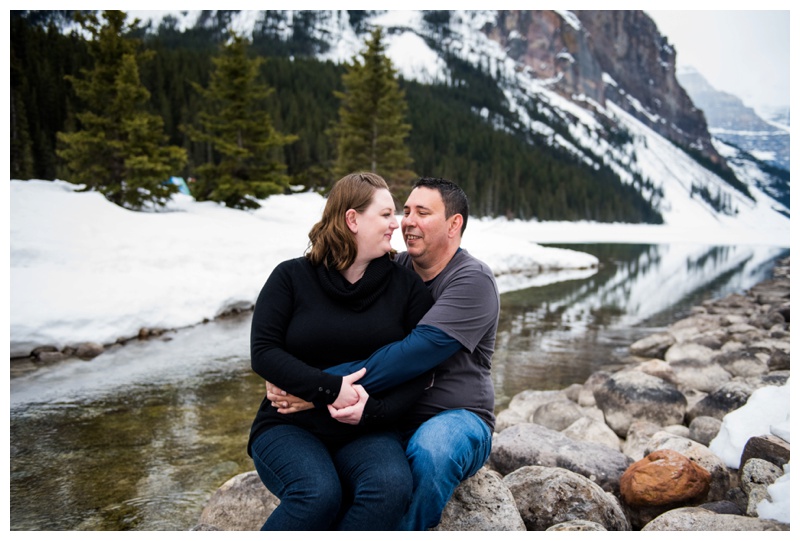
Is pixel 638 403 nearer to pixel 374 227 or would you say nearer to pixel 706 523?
pixel 706 523

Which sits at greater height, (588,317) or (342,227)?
(342,227)

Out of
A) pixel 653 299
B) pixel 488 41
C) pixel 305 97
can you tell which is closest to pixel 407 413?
pixel 653 299

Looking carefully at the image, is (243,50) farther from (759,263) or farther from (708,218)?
(708,218)

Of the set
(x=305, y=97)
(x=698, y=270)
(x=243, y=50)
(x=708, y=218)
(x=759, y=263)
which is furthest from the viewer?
(x=708, y=218)

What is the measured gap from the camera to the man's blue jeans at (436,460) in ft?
8.11

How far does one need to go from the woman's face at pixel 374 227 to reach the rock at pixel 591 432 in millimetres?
3402

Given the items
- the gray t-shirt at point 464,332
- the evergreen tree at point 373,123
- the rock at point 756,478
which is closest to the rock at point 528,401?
the rock at point 756,478

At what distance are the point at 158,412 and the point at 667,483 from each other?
5082mm

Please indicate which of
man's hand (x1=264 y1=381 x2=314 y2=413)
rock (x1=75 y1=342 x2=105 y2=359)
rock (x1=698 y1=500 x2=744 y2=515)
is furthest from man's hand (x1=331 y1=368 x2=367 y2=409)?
rock (x1=75 y1=342 x2=105 y2=359)

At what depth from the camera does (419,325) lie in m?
2.62

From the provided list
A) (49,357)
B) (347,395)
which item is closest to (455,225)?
(347,395)

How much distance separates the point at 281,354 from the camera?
8.19 feet

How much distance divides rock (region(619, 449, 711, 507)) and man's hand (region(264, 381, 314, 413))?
2292 mm

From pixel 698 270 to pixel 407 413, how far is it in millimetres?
29531
